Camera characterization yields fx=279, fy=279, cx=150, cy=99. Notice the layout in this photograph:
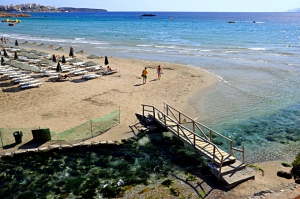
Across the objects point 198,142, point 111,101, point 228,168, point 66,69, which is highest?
point 66,69

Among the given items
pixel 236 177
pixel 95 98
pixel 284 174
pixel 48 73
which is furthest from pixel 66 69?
pixel 284 174

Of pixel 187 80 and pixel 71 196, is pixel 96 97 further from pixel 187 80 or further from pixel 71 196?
pixel 71 196

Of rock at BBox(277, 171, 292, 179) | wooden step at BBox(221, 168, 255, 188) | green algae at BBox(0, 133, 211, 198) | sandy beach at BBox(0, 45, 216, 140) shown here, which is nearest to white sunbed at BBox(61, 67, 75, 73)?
sandy beach at BBox(0, 45, 216, 140)

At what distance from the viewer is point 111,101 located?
19094 mm

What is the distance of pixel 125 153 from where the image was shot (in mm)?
13008

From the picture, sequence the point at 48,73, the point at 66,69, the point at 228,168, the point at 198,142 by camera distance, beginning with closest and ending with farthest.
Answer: the point at 228,168
the point at 198,142
the point at 48,73
the point at 66,69

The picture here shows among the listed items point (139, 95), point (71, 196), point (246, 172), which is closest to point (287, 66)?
point (139, 95)

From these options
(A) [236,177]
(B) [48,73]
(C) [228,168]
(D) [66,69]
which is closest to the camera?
(A) [236,177]

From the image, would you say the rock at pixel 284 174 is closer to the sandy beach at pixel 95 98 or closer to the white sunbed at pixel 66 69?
the sandy beach at pixel 95 98

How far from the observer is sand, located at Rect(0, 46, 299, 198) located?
11.3 m

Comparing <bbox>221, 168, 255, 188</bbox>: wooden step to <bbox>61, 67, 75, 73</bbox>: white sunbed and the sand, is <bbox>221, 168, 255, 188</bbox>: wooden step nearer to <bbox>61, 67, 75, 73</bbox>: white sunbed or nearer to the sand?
the sand

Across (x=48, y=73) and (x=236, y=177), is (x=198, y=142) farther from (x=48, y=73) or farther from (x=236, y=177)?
(x=48, y=73)

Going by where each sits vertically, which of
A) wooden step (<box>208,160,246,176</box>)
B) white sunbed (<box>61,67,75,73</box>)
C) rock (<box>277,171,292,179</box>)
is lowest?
rock (<box>277,171,292,179</box>)

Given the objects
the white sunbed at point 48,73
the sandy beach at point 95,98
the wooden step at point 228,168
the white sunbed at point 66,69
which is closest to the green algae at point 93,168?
the wooden step at point 228,168
